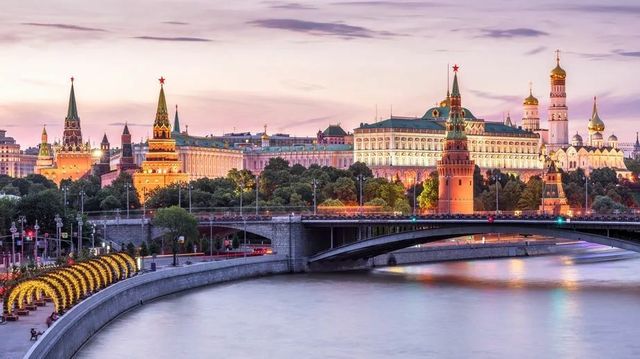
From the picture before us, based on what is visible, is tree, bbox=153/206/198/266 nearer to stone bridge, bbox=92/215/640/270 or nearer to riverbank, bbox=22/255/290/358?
stone bridge, bbox=92/215/640/270

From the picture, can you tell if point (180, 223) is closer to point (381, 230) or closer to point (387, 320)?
point (381, 230)

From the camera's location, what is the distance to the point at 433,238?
254ft

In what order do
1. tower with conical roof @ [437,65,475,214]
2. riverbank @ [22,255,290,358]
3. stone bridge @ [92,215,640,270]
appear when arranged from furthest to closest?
tower with conical roof @ [437,65,475,214], stone bridge @ [92,215,640,270], riverbank @ [22,255,290,358]

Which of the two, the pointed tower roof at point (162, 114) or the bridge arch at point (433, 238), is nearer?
the bridge arch at point (433, 238)

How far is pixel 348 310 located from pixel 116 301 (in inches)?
407

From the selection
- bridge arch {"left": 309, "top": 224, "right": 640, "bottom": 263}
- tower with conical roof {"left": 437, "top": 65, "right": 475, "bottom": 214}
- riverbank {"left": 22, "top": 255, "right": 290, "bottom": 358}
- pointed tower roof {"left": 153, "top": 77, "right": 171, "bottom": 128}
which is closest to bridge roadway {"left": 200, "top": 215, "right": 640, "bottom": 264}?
bridge arch {"left": 309, "top": 224, "right": 640, "bottom": 263}

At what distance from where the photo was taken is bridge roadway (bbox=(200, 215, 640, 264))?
227 ft

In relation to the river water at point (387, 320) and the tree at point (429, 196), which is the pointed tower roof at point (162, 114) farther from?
the river water at point (387, 320)

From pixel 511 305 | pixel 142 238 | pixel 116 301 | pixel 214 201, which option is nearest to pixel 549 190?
pixel 214 201

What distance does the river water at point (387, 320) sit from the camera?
48.5 metres

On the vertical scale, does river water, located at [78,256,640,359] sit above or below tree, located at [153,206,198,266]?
below

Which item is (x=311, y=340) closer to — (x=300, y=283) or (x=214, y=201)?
(x=300, y=283)

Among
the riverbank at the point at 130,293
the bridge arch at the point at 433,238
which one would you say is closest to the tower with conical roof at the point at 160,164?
the bridge arch at the point at 433,238

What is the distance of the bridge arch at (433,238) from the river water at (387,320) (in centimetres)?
192
